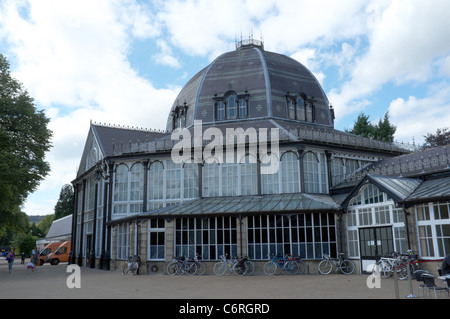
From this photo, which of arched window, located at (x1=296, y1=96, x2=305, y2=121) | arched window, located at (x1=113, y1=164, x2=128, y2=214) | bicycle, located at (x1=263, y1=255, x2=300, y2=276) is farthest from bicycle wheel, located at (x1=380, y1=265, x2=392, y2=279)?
arched window, located at (x1=113, y1=164, x2=128, y2=214)

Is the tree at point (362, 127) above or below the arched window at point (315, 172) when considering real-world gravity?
above

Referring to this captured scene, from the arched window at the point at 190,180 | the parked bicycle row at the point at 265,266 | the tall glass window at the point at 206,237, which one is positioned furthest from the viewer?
the arched window at the point at 190,180

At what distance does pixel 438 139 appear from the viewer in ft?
126

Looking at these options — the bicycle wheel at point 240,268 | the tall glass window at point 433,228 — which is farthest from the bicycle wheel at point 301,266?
the tall glass window at point 433,228

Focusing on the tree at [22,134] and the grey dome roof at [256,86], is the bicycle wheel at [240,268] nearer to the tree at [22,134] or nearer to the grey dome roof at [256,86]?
the grey dome roof at [256,86]

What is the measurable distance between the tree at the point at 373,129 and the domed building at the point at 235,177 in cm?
1651

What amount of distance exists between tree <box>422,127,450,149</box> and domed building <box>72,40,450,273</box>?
11.2 m

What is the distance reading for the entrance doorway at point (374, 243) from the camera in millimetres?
19581

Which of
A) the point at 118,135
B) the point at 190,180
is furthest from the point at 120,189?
the point at 118,135

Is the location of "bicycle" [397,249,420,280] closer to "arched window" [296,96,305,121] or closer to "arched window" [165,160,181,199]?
"arched window" [165,160,181,199]

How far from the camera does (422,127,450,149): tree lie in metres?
37.8

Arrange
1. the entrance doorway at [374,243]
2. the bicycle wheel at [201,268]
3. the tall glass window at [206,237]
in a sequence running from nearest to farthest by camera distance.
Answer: the entrance doorway at [374,243], the bicycle wheel at [201,268], the tall glass window at [206,237]

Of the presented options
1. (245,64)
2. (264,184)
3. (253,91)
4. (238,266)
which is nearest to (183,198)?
(264,184)
